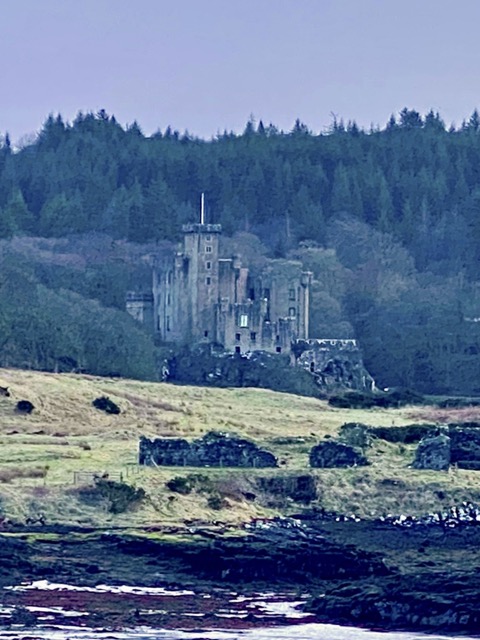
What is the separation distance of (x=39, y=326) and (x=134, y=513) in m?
39.4

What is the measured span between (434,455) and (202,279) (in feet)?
156

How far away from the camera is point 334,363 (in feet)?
418

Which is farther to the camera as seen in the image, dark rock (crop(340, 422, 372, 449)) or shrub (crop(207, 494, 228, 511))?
dark rock (crop(340, 422, 372, 449))

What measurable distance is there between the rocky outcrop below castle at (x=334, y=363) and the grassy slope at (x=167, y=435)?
13.0m

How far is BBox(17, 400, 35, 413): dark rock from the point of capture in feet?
319

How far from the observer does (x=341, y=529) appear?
79.0 meters

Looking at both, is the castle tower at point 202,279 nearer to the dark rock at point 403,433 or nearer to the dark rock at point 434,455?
the dark rock at point 403,433

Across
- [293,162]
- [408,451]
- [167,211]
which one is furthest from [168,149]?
[408,451]

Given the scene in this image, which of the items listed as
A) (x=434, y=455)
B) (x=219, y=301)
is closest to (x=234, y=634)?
(x=434, y=455)

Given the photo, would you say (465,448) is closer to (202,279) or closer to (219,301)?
(219,301)

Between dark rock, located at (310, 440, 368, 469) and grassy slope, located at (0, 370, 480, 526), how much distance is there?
0.39m

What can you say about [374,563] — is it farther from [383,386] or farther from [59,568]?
[383,386]

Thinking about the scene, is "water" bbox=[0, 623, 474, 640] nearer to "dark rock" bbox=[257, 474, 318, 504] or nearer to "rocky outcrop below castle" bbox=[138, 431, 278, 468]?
"dark rock" bbox=[257, 474, 318, 504]

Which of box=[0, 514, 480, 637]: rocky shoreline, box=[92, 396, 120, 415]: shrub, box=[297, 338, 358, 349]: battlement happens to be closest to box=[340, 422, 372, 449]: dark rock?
box=[92, 396, 120, 415]: shrub
